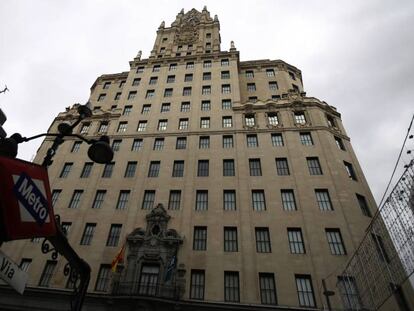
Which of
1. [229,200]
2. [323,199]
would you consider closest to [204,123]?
[229,200]

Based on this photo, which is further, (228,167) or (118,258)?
(228,167)

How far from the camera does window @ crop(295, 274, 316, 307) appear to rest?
17480 millimetres

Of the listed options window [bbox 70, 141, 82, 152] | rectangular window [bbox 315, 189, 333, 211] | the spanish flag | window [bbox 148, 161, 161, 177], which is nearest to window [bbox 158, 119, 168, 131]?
window [bbox 148, 161, 161, 177]

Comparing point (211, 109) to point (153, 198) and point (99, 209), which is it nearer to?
point (153, 198)

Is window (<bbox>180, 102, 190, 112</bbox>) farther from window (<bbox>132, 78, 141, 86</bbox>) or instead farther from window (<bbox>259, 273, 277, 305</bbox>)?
window (<bbox>259, 273, 277, 305</bbox>)

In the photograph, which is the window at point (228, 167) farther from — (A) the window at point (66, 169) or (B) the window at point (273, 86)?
(A) the window at point (66, 169)

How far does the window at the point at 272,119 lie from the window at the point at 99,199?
1820 cm

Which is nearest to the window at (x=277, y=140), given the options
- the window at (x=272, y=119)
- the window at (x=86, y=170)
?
the window at (x=272, y=119)

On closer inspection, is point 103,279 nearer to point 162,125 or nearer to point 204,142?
point 204,142

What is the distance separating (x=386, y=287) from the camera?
11.0 m

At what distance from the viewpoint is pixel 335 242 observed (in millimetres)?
19906

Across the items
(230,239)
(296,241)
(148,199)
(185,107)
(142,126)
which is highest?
(185,107)

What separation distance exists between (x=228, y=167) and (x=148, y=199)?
782cm

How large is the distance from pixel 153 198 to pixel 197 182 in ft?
13.6
